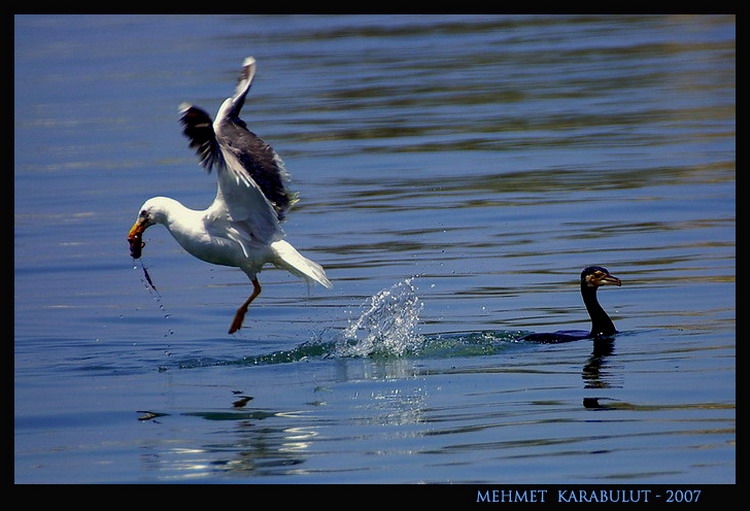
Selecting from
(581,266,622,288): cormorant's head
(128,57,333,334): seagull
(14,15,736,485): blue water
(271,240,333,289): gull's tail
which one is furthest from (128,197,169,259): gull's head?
(581,266,622,288): cormorant's head

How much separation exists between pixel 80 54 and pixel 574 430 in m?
27.9

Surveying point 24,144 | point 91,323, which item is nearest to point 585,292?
point 91,323

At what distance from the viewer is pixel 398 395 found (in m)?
9.66

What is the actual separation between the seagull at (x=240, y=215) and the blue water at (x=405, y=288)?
2.15ft

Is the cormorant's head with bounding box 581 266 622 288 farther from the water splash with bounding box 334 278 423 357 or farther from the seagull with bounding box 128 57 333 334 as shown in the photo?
the seagull with bounding box 128 57 333 334

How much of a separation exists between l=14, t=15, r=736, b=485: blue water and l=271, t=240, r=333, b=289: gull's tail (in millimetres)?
500

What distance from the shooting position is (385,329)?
1132cm

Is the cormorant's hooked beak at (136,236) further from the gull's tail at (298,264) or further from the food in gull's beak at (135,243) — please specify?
the gull's tail at (298,264)

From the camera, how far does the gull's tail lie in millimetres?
11266

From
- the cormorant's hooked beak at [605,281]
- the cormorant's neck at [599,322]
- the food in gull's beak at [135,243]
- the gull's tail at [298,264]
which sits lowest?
the cormorant's neck at [599,322]

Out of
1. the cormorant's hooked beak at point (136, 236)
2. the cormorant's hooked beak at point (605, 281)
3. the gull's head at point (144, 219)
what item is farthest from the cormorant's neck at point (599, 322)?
the cormorant's hooked beak at point (136, 236)

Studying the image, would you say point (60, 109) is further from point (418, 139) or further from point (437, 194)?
point (437, 194)

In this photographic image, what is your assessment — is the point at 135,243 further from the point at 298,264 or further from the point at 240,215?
the point at 298,264

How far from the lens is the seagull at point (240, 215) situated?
11.1 meters
